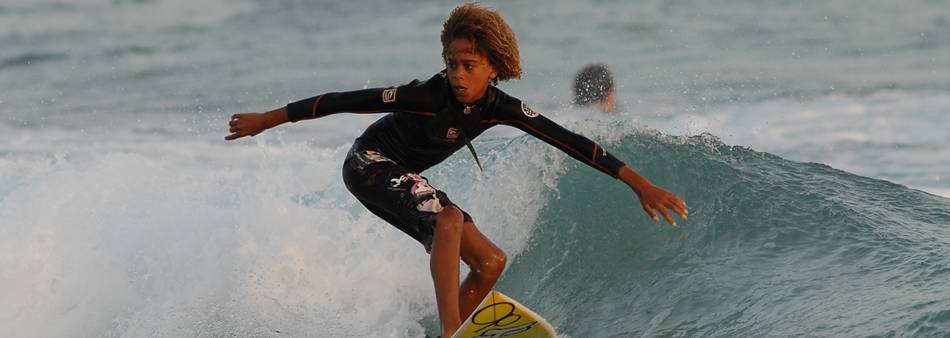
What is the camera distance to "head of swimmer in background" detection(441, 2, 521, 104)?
4.09m

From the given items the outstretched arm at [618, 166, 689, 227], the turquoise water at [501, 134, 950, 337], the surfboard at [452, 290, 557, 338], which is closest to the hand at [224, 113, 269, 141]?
the surfboard at [452, 290, 557, 338]

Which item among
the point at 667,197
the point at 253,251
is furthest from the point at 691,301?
the point at 253,251

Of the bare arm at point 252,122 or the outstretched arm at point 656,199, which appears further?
the bare arm at point 252,122

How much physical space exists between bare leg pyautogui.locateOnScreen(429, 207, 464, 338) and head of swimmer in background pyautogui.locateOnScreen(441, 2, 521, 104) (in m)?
0.59

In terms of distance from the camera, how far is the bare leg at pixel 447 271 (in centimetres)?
396

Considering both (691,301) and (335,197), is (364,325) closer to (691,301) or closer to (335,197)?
(691,301)

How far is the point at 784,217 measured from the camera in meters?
6.47

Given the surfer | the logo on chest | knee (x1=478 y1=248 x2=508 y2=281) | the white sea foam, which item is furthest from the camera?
the white sea foam

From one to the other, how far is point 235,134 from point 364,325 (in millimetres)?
2134

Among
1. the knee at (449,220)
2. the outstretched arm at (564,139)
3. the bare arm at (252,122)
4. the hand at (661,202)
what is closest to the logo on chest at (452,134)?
the outstretched arm at (564,139)

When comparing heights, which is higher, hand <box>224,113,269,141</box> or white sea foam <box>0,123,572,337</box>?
hand <box>224,113,269,141</box>

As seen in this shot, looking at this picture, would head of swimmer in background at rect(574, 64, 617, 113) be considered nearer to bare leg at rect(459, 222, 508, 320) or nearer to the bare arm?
bare leg at rect(459, 222, 508, 320)

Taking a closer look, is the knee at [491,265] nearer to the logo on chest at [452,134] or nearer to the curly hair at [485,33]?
the logo on chest at [452,134]

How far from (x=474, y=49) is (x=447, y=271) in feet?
3.04
